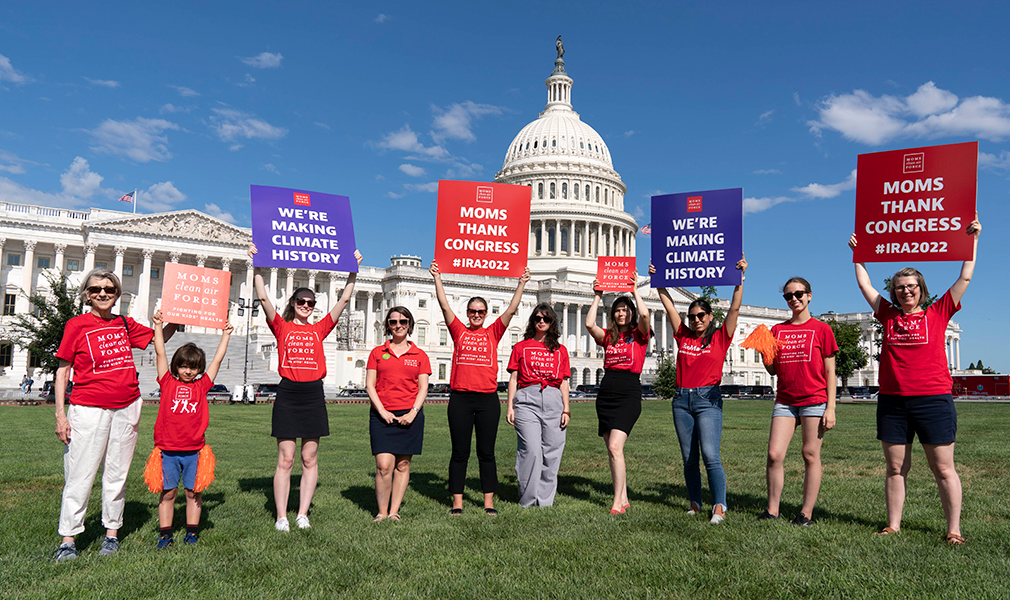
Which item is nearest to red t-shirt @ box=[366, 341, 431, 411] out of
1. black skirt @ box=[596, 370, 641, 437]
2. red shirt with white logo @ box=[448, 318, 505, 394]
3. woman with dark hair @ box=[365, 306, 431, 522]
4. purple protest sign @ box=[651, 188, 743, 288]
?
woman with dark hair @ box=[365, 306, 431, 522]

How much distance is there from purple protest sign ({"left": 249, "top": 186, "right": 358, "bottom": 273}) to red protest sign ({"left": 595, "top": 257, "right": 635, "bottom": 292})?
4.25 meters

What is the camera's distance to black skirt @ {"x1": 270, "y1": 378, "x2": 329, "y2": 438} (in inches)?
301

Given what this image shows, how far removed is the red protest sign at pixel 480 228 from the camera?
33.2ft

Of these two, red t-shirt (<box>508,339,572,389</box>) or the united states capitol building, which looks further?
the united states capitol building

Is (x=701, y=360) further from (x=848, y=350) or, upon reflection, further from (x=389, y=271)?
(x=389, y=271)

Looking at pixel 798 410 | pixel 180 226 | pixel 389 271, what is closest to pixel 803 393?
pixel 798 410

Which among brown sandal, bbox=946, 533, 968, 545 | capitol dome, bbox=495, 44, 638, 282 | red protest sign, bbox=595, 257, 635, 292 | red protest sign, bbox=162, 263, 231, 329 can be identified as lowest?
brown sandal, bbox=946, 533, 968, 545

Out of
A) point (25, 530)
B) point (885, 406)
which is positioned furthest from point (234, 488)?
point (885, 406)

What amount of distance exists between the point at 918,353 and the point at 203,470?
7.48 meters

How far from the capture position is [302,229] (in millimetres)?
9195

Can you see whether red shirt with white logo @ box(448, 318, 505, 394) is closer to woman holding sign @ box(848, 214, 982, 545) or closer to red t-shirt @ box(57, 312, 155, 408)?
red t-shirt @ box(57, 312, 155, 408)

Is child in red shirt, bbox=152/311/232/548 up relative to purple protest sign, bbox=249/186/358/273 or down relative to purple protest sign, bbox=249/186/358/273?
down

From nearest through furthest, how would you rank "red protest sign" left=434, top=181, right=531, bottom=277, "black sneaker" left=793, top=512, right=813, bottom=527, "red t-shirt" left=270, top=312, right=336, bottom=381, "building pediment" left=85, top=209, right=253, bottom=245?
1. "black sneaker" left=793, top=512, right=813, bottom=527
2. "red t-shirt" left=270, top=312, right=336, bottom=381
3. "red protest sign" left=434, top=181, right=531, bottom=277
4. "building pediment" left=85, top=209, right=253, bottom=245

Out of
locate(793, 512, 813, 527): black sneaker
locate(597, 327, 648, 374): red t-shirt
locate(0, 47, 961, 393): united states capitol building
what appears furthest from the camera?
locate(0, 47, 961, 393): united states capitol building
